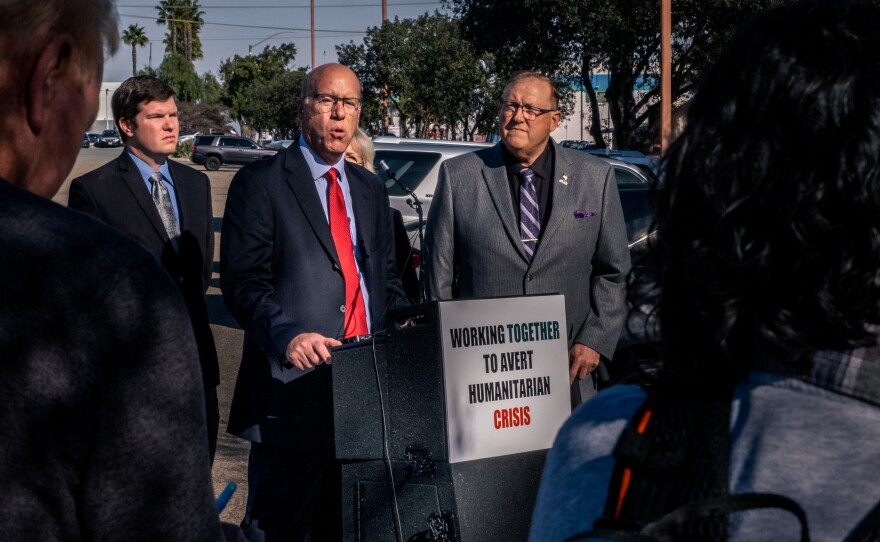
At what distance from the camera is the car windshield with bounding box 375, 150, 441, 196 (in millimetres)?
10685

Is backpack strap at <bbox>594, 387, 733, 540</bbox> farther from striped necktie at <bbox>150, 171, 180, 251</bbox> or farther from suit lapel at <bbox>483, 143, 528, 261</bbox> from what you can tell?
striped necktie at <bbox>150, 171, 180, 251</bbox>

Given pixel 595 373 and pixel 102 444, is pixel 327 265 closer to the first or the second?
pixel 595 373

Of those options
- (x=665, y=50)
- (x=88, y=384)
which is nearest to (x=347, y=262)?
(x=88, y=384)

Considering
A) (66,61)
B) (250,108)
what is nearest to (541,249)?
(66,61)

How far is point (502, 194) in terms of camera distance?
4539 millimetres

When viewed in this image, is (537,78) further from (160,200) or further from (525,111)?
(160,200)

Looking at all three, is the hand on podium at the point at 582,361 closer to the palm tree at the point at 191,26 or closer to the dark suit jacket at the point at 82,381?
the dark suit jacket at the point at 82,381

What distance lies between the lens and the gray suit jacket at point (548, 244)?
444 cm

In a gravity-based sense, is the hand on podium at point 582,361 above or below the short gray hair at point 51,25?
below

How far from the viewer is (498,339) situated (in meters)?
3.46

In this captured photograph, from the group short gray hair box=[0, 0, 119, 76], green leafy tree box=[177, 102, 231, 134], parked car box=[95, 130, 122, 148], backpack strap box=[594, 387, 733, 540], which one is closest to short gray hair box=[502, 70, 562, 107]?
short gray hair box=[0, 0, 119, 76]

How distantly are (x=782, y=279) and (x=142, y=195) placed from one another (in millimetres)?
3879

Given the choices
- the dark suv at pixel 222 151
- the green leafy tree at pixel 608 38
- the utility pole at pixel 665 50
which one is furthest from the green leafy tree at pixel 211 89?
the utility pole at pixel 665 50

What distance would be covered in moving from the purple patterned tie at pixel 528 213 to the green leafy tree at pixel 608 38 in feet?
86.2
